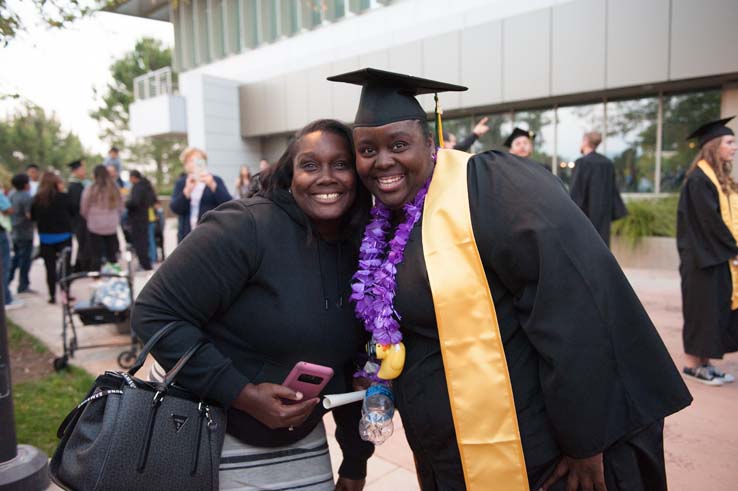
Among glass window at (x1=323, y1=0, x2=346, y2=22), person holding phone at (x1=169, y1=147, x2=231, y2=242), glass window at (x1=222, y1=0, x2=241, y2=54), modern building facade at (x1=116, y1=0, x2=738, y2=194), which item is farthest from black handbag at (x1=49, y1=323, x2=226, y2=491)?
glass window at (x1=222, y1=0, x2=241, y2=54)

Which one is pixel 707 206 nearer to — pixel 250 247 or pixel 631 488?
pixel 631 488

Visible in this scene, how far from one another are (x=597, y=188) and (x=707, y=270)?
3.41 meters

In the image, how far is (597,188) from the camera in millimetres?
7594

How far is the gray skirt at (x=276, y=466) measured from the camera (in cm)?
175

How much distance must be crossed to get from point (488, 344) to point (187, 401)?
3.04 feet

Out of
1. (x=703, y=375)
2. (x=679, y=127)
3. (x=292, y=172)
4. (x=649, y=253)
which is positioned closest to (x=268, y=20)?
(x=679, y=127)

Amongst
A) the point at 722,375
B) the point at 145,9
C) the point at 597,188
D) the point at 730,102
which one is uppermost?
the point at 145,9

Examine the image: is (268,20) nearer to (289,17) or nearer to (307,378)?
(289,17)

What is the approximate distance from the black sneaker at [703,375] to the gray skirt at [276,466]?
391 cm

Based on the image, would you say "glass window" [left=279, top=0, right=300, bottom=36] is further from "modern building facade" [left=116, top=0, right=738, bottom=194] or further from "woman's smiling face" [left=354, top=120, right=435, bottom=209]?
"woman's smiling face" [left=354, top=120, right=435, bottom=209]

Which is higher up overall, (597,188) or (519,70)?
(519,70)

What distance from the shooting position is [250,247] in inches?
66.1

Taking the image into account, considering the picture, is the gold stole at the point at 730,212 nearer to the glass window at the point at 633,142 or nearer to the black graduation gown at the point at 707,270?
the black graduation gown at the point at 707,270

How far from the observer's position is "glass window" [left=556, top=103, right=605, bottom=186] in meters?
12.4
